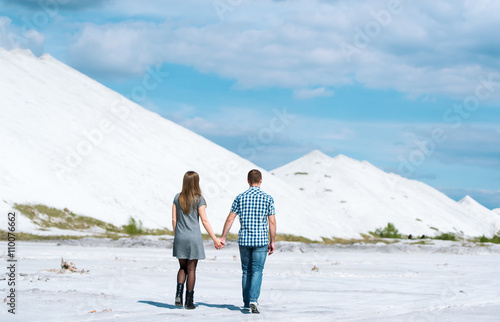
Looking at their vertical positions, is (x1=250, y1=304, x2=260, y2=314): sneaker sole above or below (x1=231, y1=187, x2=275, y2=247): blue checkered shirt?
below

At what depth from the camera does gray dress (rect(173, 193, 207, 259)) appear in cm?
944

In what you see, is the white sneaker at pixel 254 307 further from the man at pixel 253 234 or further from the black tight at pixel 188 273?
the black tight at pixel 188 273

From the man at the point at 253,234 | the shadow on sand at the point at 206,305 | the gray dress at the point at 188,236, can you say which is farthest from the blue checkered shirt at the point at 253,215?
the shadow on sand at the point at 206,305

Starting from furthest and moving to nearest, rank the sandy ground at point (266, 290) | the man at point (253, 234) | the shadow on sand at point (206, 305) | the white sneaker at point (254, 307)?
the shadow on sand at point (206, 305) < the man at point (253, 234) < the white sneaker at point (254, 307) < the sandy ground at point (266, 290)

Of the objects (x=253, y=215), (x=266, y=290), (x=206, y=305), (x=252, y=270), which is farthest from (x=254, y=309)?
(x=266, y=290)

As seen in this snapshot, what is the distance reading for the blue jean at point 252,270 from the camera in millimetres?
9477

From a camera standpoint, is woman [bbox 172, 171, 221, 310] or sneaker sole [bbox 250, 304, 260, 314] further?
woman [bbox 172, 171, 221, 310]

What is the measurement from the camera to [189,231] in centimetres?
950

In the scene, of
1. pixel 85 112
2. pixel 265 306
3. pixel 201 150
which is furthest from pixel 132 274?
pixel 201 150

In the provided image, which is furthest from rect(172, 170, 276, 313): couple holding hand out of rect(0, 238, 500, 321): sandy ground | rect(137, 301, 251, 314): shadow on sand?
rect(0, 238, 500, 321): sandy ground

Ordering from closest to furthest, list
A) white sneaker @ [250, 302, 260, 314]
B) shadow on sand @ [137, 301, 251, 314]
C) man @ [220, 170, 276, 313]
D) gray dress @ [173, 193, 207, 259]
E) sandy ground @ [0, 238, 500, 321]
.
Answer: sandy ground @ [0, 238, 500, 321] → white sneaker @ [250, 302, 260, 314] → gray dress @ [173, 193, 207, 259] → man @ [220, 170, 276, 313] → shadow on sand @ [137, 301, 251, 314]

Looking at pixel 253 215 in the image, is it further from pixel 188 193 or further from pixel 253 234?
pixel 188 193

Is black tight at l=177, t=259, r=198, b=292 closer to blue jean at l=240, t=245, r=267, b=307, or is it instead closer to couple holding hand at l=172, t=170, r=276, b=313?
couple holding hand at l=172, t=170, r=276, b=313

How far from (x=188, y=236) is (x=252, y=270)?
3.43ft
